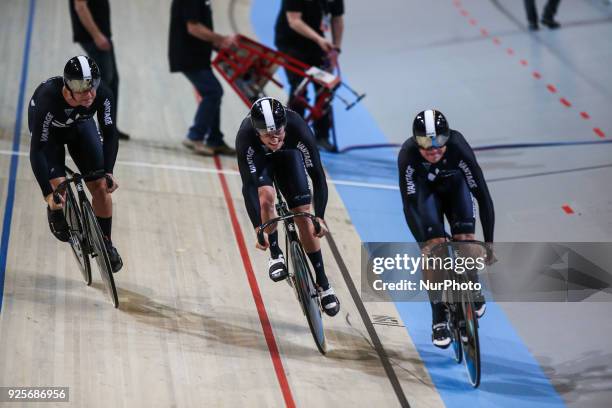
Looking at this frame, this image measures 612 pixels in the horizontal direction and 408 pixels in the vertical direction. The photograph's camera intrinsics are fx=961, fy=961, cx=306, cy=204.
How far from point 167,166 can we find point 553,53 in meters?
4.92

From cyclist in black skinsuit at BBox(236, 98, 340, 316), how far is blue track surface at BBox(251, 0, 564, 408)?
658 mm

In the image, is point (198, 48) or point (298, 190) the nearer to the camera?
point (298, 190)

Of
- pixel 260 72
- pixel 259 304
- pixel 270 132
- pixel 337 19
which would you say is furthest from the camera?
pixel 337 19

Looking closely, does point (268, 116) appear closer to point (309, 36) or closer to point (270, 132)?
point (270, 132)

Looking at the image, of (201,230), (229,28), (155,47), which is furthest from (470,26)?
(201,230)

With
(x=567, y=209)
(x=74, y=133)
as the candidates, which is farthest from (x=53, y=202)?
(x=567, y=209)

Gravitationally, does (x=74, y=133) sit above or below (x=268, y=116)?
below

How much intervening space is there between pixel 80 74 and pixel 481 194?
222 centimetres

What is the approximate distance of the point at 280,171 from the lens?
537cm

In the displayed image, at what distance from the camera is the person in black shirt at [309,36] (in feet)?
26.2

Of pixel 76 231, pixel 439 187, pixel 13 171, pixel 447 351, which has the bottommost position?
pixel 13 171

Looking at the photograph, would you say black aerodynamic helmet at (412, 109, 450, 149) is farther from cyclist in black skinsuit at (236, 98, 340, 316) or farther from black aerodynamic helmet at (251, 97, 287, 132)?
black aerodynamic helmet at (251, 97, 287, 132)

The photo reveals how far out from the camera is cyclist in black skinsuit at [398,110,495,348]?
492 centimetres

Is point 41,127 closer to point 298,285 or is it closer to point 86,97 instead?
point 86,97
